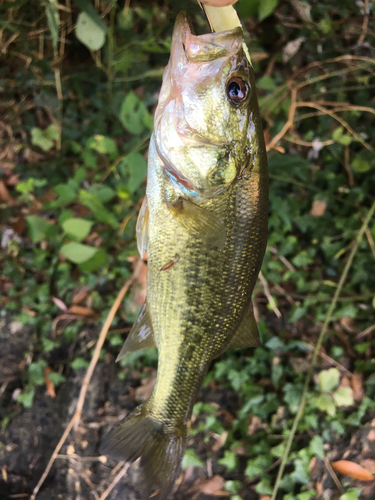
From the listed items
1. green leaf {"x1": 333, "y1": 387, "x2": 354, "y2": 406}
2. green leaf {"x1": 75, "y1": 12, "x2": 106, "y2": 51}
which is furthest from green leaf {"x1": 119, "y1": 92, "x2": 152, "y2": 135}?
green leaf {"x1": 333, "y1": 387, "x2": 354, "y2": 406}

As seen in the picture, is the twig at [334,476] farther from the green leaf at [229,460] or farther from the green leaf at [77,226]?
the green leaf at [77,226]

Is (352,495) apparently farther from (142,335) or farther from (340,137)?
(340,137)

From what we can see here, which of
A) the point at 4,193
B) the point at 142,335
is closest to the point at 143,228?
the point at 142,335

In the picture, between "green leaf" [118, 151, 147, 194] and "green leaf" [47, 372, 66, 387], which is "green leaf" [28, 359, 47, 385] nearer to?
"green leaf" [47, 372, 66, 387]

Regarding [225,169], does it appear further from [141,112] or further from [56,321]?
[56,321]

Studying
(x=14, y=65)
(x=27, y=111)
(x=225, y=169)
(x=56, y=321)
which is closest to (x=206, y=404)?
(x=56, y=321)

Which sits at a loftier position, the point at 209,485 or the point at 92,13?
the point at 92,13
